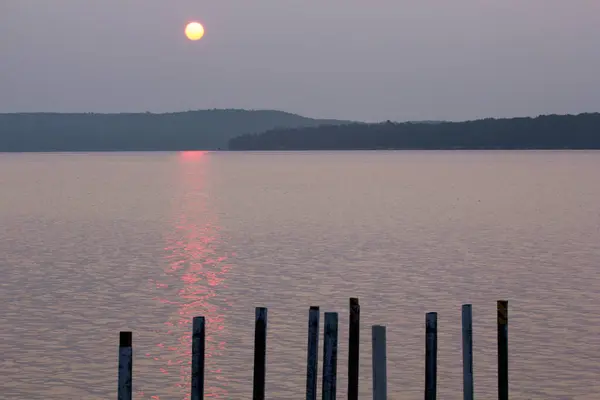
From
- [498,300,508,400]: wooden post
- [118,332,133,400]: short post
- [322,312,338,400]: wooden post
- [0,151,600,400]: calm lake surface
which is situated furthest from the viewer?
[0,151,600,400]: calm lake surface

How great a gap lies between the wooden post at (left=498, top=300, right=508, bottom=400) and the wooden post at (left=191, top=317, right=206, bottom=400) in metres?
5.05

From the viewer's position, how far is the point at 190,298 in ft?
131

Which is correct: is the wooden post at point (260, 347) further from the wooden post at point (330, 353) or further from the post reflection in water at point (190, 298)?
the post reflection in water at point (190, 298)

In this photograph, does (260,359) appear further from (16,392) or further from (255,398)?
(16,392)

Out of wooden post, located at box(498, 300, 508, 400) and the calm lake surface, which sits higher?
wooden post, located at box(498, 300, 508, 400)

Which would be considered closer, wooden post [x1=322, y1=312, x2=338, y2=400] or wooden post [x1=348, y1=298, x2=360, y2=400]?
wooden post [x1=322, y1=312, x2=338, y2=400]

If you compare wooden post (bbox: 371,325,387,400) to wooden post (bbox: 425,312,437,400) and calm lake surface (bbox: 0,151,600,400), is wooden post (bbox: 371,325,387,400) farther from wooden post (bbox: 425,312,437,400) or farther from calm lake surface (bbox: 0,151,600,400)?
calm lake surface (bbox: 0,151,600,400)

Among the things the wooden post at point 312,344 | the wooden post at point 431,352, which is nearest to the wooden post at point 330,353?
the wooden post at point 312,344

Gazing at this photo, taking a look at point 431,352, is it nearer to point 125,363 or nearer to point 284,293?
point 125,363

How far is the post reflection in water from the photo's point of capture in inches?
1074

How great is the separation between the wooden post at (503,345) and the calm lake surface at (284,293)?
475 cm

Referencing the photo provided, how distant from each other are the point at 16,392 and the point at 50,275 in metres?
21.4

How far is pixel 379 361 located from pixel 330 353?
0.78 metres

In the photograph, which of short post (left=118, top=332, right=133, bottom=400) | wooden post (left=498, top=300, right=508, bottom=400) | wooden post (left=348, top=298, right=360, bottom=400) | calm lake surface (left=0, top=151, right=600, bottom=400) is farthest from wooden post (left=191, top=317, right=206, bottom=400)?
calm lake surface (left=0, top=151, right=600, bottom=400)
